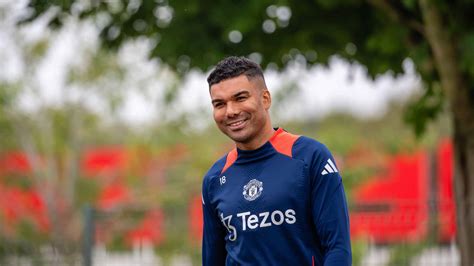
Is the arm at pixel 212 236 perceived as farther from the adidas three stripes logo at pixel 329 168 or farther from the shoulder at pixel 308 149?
the adidas three stripes logo at pixel 329 168

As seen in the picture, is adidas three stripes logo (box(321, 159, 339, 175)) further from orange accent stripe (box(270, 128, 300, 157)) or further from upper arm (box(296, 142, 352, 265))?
orange accent stripe (box(270, 128, 300, 157))

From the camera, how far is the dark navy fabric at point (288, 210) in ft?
12.4

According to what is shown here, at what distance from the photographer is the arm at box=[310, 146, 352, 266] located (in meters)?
3.75

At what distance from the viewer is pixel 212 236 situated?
13.9 ft

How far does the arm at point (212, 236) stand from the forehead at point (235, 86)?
50 cm

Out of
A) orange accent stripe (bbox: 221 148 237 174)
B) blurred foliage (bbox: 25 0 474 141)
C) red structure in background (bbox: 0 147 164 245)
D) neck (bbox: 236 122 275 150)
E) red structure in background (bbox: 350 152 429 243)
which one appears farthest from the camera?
red structure in background (bbox: 0 147 164 245)

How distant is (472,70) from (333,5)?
63.2 inches

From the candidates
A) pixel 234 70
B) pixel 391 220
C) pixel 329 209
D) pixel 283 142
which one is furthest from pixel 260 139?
pixel 391 220

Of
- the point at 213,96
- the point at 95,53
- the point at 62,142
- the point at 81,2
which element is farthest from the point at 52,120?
the point at 213,96

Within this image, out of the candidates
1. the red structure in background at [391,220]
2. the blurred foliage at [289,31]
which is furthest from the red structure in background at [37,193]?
the blurred foliage at [289,31]

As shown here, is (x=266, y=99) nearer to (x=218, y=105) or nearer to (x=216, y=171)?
(x=218, y=105)

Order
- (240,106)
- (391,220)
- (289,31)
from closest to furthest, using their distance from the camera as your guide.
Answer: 1. (240,106)
2. (289,31)
3. (391,220)

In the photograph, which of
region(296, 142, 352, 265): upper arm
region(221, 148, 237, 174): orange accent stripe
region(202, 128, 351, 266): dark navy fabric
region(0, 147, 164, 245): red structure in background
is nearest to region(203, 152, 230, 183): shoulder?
region(221, 148, 237, 174): orange accent stripe

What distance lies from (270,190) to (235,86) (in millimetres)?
470
